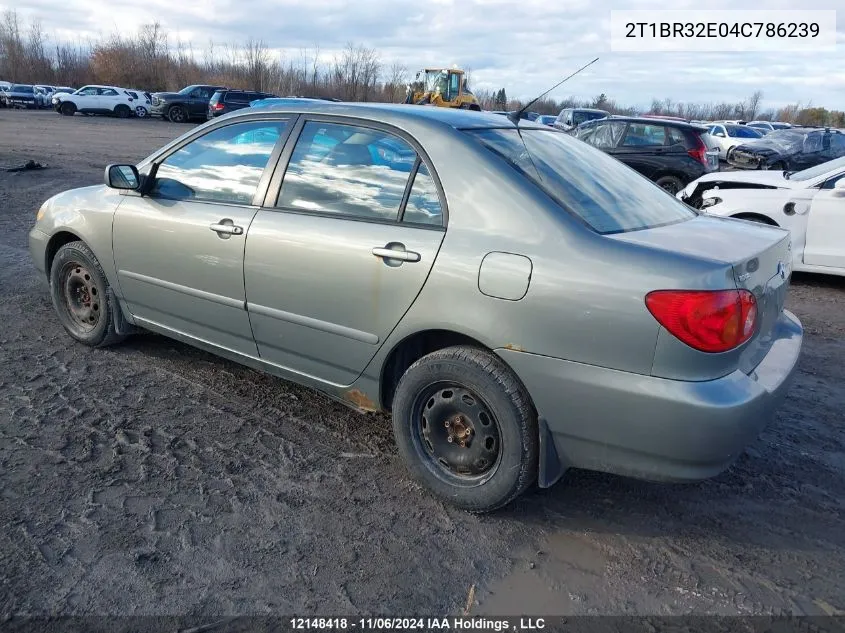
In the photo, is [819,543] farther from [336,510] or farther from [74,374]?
[74,374]

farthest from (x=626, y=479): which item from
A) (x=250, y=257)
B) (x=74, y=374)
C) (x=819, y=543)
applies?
(x=74, y=374)

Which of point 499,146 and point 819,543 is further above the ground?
point 499,146

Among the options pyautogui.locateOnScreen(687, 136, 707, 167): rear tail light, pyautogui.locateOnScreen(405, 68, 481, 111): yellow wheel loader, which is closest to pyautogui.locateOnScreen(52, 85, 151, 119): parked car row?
pyautogui.locateOnScreen(405, 68, 481, 111): yellow wheel loader

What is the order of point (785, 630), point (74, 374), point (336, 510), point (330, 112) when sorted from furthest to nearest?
point (74, 374) → point (330, 112) → point (336, 510) → point (785, 630)

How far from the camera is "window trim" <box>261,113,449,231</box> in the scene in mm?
2934

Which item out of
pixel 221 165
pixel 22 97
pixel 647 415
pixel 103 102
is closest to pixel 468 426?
pixel 647 415

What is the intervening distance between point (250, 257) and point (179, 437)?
993 millimetres

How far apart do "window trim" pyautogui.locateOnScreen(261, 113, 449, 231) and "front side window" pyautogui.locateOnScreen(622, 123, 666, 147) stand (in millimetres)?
10692

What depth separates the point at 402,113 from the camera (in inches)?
126

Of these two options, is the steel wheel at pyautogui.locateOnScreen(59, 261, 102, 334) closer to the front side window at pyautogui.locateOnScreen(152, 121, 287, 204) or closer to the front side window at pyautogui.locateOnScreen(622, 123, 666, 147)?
the front side window at pyautogui.locateOnScreen(152, 121, 287, 204)

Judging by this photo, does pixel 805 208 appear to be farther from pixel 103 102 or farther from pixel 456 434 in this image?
pixel 103 102

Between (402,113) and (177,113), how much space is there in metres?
34.9

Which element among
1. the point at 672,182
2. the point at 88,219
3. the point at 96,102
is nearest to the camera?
the point at 88,219

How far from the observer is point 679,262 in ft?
8.00
